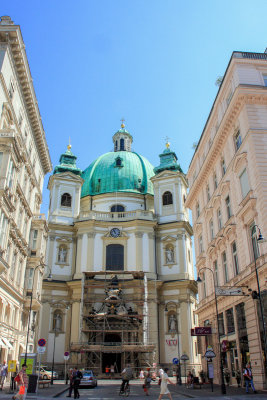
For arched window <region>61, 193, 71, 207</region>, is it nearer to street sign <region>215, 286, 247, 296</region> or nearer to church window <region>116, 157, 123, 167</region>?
church window <region>116, 157, 123, 167</region>

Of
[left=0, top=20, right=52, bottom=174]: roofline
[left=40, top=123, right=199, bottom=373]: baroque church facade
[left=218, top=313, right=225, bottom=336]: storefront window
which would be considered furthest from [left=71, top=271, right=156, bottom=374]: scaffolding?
[left=0, top=20, right=52, bottom=174]: roofline

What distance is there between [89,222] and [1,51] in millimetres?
27414

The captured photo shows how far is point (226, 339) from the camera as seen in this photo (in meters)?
26.4

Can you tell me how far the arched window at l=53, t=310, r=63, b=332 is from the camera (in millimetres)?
47328

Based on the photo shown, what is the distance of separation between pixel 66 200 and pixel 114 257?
440 inches

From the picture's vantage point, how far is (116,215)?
54.2 meters

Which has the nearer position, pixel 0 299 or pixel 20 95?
pixel 0 299

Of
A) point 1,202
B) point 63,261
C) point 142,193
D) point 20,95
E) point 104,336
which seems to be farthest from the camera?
point 142,193

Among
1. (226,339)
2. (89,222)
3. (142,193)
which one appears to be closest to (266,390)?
(226,339)

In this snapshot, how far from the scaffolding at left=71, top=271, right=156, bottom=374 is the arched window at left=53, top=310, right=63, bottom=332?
157 inches

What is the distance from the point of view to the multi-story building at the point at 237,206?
70.8 ft

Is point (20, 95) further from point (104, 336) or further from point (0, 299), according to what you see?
point (104, 336)

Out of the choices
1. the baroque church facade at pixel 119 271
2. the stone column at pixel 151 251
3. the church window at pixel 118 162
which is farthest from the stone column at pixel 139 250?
the church window at pixel 118 162

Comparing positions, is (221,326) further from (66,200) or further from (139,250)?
(66,200)
